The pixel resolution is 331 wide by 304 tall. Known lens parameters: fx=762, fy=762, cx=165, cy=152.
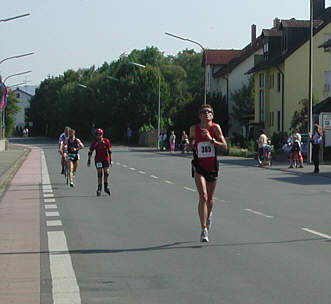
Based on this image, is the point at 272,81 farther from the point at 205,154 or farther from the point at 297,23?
the point at 205,154

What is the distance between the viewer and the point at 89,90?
105 metres

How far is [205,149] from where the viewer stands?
1022cm

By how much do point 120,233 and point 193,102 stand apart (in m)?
56.3

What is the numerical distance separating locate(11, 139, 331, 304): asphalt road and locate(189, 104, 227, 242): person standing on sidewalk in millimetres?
456

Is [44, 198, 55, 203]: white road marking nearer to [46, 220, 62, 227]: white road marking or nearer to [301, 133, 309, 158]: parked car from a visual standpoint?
[46, 220, 62, 227]: white road marking

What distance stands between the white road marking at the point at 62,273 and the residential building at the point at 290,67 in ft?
141

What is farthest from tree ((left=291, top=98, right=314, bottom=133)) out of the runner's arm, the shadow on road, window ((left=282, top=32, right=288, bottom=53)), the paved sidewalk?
the shadow on road

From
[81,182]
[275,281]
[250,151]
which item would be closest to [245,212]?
[275,281]

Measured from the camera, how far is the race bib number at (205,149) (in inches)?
401

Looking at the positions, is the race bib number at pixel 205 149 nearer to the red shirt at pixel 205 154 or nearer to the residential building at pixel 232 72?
the red shirt at pixel 205 154

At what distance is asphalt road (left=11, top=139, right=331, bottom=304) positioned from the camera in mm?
7066

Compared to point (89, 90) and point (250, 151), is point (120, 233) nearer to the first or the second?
point (250, 151)

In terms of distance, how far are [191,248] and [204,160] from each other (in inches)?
49.4

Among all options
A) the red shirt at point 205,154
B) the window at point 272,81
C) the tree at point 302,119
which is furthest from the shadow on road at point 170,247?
the window at point 272,81
